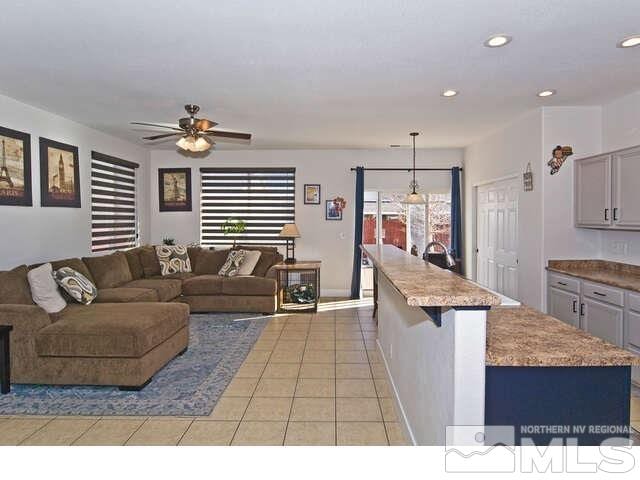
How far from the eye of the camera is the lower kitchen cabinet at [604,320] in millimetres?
3525

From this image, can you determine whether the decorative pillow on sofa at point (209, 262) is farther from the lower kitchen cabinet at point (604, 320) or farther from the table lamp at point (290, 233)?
the lower kitchen cabinet at point (604, 320)

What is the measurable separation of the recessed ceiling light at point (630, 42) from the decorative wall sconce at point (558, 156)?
5.45 ft

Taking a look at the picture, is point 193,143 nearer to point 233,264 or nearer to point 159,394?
point 159,394

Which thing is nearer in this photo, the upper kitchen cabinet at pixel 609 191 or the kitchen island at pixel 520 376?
the kitchen island at pixel 520 376

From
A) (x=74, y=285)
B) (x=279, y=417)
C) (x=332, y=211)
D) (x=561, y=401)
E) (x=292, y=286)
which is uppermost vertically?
(x=332, y=211)

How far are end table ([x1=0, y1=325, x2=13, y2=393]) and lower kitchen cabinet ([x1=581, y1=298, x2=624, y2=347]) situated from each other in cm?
484

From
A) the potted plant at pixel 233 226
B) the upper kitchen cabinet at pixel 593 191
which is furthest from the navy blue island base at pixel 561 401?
the potted plant at pixel 233 226

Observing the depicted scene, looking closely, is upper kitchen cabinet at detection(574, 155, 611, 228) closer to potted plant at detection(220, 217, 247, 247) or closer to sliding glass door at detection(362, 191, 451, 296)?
sliding glass door at detection(362, 191, 451, 296)

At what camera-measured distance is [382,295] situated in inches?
166

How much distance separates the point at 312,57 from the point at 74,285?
3.10 meters

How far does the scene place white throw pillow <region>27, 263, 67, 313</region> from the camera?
12.9 feet

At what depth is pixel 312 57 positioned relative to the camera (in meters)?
3.29

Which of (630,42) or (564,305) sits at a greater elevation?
(630,42)

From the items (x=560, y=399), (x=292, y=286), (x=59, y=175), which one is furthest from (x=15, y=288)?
(x=560, y=399)
